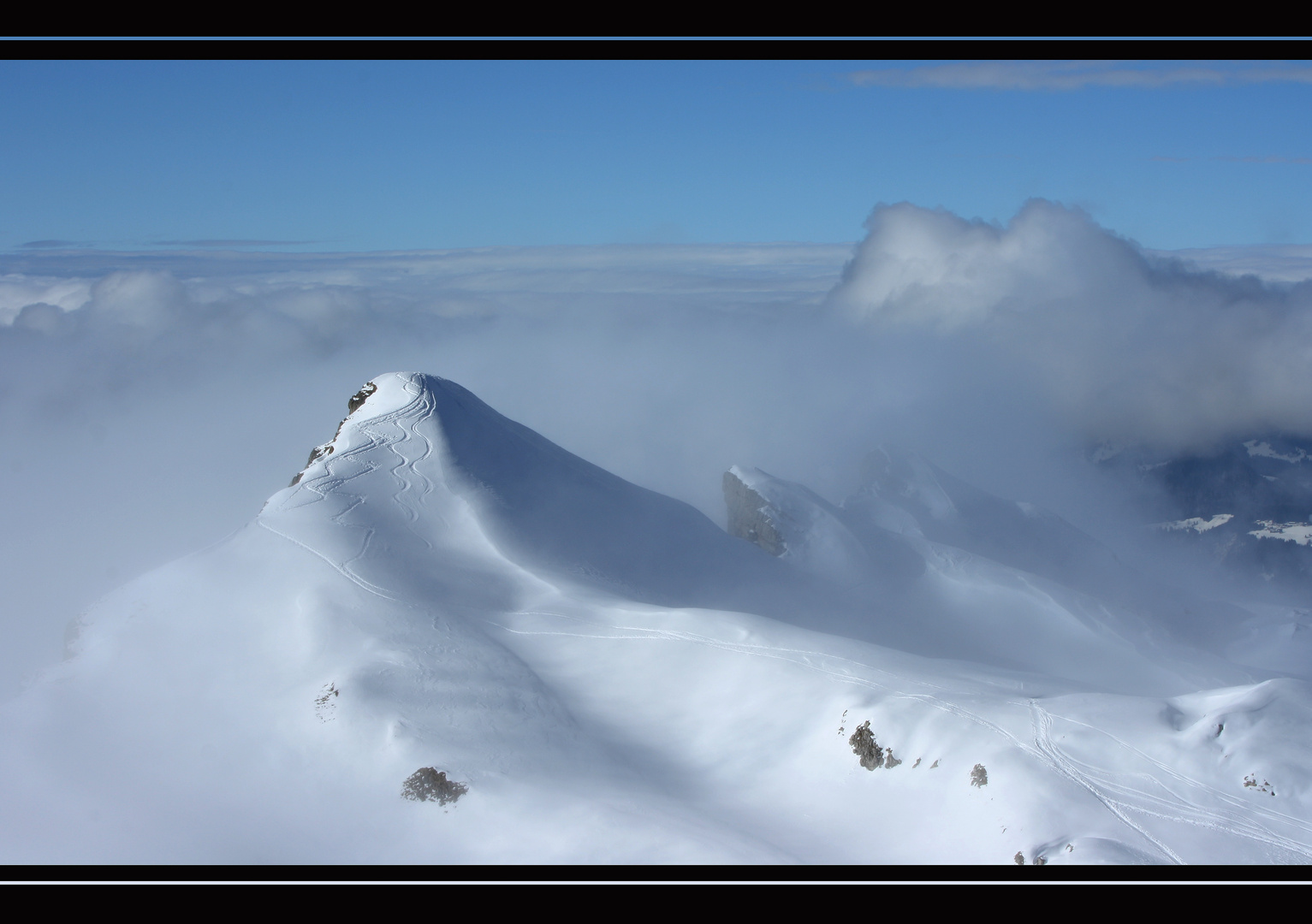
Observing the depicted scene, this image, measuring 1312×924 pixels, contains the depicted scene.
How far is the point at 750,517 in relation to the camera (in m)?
69.0

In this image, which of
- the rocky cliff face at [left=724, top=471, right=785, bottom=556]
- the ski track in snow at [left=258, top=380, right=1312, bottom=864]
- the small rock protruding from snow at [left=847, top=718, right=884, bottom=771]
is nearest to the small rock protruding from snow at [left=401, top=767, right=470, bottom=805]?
the ski track in snow at [left=258, top=380, right=1312, bottom=864]

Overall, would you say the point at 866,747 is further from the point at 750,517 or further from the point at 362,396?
the point at 750,517

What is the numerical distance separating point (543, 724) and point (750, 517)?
46264 mm

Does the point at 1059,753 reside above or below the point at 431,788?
below

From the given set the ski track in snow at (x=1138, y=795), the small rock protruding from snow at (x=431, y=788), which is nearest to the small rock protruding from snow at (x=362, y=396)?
the small rock protruding from snow at (x=431, y=788)

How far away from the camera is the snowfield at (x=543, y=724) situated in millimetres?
18125

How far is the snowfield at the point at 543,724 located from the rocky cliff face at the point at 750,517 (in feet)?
75.4

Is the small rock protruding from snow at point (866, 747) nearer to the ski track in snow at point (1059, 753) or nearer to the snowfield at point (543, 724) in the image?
the snowfield at point (543, 724)

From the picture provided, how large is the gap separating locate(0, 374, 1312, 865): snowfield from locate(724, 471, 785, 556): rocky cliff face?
2299 cm

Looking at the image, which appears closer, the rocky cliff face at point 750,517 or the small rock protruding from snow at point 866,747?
the small rock protruding from snow at point 866,747

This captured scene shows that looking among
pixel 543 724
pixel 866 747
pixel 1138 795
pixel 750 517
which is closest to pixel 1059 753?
pixel 1138 795

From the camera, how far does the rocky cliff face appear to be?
6619 centimetres
